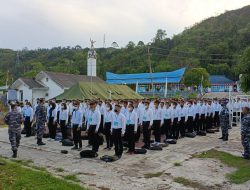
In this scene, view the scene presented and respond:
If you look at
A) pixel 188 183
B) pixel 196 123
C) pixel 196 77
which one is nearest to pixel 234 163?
pixel 188 183

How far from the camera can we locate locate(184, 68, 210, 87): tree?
45.4m

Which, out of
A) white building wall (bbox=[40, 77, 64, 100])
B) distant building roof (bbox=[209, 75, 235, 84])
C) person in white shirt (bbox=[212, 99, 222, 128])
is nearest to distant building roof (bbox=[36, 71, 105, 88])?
white building wall (bbox=[40, 77, 64, 100])

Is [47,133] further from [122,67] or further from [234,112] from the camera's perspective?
[122,67]

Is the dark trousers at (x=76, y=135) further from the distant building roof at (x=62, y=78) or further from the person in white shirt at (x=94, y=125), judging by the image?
the distant building roof at (x=62, y=78)

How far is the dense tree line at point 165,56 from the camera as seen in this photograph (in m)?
65.6

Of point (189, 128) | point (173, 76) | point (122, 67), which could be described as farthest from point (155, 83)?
point (189, 128)

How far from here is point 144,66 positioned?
2736 inches

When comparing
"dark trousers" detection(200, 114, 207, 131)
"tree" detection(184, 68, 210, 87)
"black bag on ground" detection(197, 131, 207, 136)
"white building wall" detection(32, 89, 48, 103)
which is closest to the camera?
"black bag on ground" detection(197, 131, 207, 136)

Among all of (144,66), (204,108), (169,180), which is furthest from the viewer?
(144,66)

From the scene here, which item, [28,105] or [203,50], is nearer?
[28,105]

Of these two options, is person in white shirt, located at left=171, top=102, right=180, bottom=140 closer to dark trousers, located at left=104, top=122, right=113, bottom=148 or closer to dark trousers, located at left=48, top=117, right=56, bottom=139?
dark trousers, located at left=104, top=122, right=113, bottom=148

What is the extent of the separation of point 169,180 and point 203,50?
65.7 meters

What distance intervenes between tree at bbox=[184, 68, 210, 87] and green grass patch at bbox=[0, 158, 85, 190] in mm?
36792

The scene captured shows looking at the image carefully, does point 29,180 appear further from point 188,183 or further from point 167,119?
point 167,119
